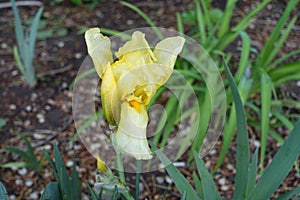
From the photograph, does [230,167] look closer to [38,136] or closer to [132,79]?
[38,136]

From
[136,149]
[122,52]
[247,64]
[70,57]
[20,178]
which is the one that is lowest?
[20,178]

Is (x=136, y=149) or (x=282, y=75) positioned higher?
(x=136, y=149)

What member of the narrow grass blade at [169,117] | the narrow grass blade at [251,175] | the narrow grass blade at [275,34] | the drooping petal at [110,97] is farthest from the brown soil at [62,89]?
the drooping petal at [110,97]

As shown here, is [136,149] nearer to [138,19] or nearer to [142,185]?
[142,185]

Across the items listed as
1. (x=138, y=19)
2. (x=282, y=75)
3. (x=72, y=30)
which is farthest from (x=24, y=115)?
(x=282, y=75)

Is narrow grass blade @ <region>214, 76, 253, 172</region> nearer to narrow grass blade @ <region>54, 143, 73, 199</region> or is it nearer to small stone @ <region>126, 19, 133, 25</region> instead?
narrow grass blade @ <region>54, 143, 73, 199</region>

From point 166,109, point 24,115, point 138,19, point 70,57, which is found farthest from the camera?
point 138,19

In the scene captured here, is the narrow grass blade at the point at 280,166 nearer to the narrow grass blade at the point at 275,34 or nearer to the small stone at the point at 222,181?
the small stone at the point at 222,181

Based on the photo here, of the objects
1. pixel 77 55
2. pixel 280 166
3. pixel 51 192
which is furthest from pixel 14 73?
pixel 280 166
